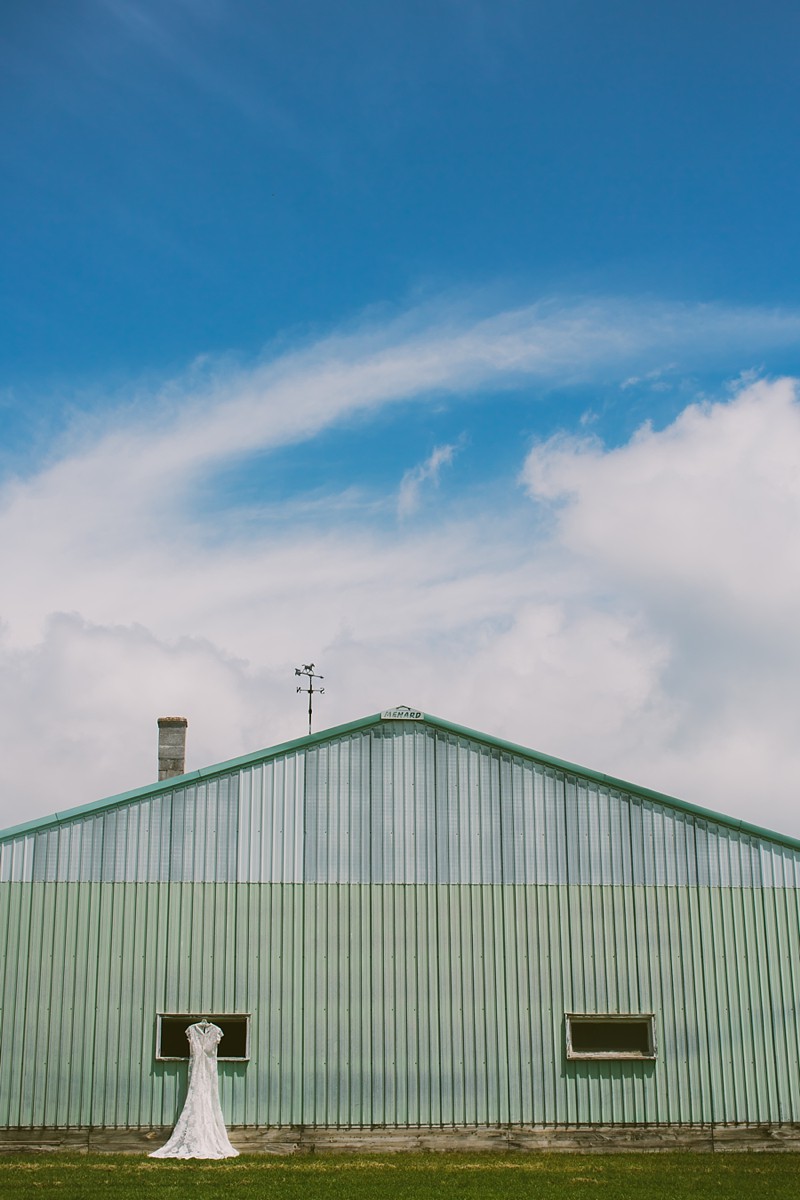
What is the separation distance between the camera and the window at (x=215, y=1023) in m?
18.3

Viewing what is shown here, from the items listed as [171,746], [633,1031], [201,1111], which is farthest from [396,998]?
[171,746]

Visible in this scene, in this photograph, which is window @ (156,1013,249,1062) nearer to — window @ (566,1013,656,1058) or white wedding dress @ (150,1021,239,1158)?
white wedding dress @ (150,1021,239,1158)

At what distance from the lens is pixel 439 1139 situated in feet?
59.3

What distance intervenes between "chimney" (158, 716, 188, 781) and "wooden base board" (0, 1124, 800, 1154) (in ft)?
20.0

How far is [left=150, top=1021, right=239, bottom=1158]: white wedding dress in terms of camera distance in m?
17.3

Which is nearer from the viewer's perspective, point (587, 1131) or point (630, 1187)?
point (630, 1187)

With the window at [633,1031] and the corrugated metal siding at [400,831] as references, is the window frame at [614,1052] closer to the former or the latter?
A: the window at [633,1031]

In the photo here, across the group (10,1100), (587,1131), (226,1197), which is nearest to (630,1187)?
(587,1131)

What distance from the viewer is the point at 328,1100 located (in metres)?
18.2

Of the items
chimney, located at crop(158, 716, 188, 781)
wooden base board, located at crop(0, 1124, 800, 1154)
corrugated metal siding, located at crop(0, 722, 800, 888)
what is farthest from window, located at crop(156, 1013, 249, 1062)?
chimney, located at crop(158, 716, 188, 781)

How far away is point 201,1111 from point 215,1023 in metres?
1.31

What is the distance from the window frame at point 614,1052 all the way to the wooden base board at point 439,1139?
101cm

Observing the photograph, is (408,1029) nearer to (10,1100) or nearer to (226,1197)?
(226,1197)

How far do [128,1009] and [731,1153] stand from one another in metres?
9.40
